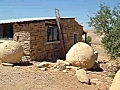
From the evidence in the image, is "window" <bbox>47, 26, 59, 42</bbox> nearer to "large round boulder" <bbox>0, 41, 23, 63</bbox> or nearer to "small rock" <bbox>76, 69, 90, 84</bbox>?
"large round boulder" <bbox>0, 41, 23, 63</bbox>

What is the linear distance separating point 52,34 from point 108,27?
5.80 m

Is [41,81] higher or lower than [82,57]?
lower

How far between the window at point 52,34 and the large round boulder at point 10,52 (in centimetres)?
544

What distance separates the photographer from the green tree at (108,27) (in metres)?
14.9

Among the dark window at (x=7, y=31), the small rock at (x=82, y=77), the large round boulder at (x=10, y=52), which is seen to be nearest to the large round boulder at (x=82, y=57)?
the small rock at (x=82, y=77)

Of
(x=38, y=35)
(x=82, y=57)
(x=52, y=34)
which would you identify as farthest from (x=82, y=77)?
(x=52, y=34)

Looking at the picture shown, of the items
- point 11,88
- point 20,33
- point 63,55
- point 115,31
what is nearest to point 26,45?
point 20,33

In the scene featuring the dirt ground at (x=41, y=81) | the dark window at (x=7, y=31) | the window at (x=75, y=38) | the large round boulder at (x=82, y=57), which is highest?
the dark window at (x=7, y=31)

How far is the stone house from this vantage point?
17.1 meters

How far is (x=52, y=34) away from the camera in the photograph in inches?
794

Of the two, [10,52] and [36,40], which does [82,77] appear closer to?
[10,52]

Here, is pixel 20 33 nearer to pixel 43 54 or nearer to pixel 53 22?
pixel 43 54

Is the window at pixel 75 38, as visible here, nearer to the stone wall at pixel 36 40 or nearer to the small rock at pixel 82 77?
the stone wall at pixel 36 40

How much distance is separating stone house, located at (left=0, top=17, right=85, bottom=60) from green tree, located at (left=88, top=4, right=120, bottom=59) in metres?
4.02
